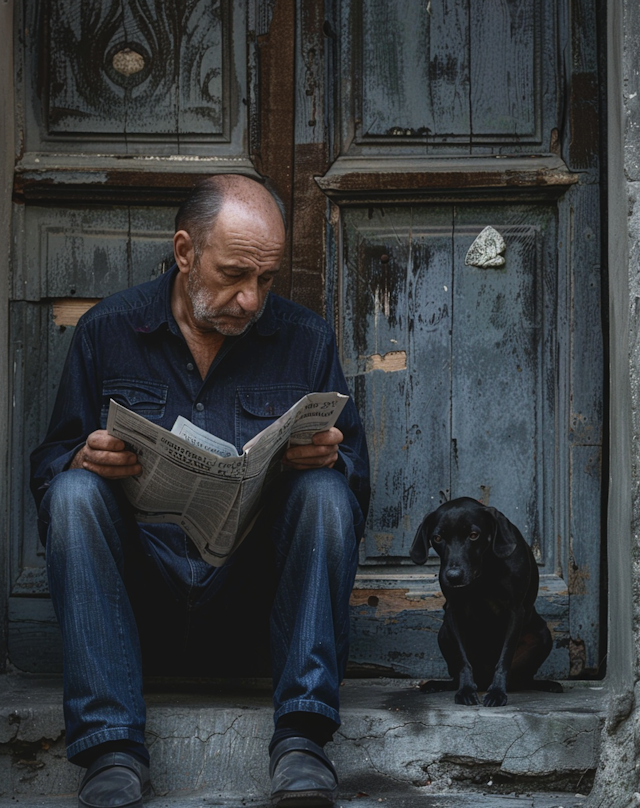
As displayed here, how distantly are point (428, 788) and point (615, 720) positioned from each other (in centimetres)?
48

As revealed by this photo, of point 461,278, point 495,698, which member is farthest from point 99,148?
point 495,698

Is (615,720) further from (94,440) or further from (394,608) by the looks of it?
(94,440)

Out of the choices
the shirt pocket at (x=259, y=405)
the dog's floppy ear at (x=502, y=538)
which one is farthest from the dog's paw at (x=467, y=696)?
the shirt pocket at (x=259, y=405)

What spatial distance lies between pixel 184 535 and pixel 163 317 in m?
0.61

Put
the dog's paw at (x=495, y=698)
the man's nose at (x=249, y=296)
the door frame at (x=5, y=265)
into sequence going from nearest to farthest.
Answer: the dog's paw at (x=495, y=698) < the man's nose at (x=249, y=296) < the door frame at (x=5, y=265)

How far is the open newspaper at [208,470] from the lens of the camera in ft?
7.66

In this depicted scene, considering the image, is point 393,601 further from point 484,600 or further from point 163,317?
point 163,317

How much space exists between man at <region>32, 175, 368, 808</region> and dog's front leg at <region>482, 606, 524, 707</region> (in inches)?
16.7

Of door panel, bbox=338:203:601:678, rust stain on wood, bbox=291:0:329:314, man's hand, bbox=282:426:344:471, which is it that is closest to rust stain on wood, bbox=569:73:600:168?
door panel, bbox=338:203:601:678

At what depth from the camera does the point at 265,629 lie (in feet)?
9.80

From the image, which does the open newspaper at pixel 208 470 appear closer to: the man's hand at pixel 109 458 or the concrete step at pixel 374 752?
the man's hand at pixel 109 458

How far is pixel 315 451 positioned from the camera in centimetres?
258

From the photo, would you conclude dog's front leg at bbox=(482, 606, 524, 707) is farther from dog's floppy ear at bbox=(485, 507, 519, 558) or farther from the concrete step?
dog's floppy ear at bbox=(485, 507, 519, 558)

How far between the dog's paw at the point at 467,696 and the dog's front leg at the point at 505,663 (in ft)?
0.09
